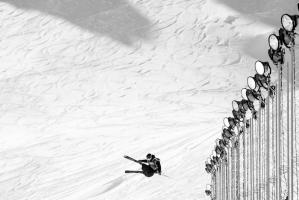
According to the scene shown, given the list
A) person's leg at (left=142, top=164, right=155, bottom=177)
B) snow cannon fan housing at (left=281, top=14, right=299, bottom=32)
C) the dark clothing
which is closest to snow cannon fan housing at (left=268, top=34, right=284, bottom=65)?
snow cannon fan housing at (left=281, top=14, right=299, bottom=32)

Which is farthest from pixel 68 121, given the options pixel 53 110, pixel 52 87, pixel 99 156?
pixel 99 156

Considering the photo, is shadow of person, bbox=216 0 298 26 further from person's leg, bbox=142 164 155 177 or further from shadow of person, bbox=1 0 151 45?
person's leg, bbox=142 164 155 177

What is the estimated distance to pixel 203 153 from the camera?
34406 mm

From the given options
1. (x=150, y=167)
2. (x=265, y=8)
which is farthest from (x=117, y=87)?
(x=150, y=167)

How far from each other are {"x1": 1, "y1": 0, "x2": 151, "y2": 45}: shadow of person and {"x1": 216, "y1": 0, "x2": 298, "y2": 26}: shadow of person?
8037 millimetres

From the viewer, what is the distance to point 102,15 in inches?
2628

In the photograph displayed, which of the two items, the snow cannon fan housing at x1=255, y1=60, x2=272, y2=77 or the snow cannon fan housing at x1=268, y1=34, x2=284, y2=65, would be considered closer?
the snow cannon fan housing at x1=268, y1=34, x2=284, y2=65

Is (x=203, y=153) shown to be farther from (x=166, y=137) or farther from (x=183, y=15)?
(x=183, y=15)

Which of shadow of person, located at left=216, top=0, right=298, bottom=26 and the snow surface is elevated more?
shadow of person, located at left=216, top=0, right=298, bottom=26

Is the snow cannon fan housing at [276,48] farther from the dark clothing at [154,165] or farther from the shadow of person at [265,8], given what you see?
the shadow of person at [265,8]

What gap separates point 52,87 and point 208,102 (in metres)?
13.6

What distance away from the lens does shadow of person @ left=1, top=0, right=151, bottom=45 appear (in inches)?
2480

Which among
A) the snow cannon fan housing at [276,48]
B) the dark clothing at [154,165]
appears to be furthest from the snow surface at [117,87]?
the snow cannon fan housing at [276,48]

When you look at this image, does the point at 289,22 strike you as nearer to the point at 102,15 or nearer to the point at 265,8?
the point at 265,8
